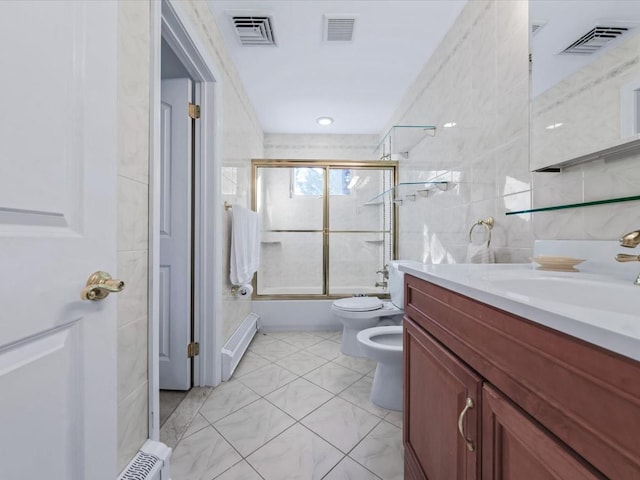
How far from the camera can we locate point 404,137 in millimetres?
2395

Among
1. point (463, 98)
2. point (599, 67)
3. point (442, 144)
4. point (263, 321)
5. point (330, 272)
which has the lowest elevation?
point (263, 321)

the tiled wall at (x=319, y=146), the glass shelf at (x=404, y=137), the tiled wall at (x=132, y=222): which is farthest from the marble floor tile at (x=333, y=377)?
the tiled wall at (x=319, y=146)

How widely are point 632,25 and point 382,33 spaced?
4.48 ft

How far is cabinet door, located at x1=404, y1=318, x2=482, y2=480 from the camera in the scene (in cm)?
63

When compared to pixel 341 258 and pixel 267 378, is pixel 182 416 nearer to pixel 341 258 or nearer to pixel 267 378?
pixel 267 378

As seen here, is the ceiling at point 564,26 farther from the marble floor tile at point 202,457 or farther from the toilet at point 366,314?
the marble floor tile at point 202,457

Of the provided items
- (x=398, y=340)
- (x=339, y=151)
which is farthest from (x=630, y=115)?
(x=339, y=151)

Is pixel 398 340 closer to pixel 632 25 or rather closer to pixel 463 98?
pixel 463 98

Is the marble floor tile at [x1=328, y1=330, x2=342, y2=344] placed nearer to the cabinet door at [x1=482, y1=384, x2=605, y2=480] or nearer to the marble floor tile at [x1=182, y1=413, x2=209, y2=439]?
the marble floor tile at [x1=182, y1=413, x2=209, y2=439]

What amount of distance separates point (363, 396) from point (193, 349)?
1070mm

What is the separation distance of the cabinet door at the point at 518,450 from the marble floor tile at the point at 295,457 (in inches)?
32.2

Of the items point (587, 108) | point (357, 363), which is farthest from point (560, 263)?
point (357, 363)

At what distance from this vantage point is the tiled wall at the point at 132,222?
87cm

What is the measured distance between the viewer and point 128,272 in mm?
912
